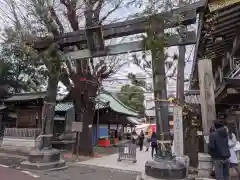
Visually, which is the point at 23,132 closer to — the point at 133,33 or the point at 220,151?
the point at 133,33

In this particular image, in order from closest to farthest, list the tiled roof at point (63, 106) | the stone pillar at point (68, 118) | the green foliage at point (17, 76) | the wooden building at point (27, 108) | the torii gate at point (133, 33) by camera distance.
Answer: the torii gate at point (133, 33), the wooden building at point (27, 108), the tiled roof at point (63, 106), the stone pillar at point (68, 118), the green foliage at point (17, 76)

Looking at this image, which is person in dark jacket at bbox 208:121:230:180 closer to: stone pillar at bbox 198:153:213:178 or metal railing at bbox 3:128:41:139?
stone pillar at bbox 198:153:213:178

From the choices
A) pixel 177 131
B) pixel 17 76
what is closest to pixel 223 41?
pixel 177 131

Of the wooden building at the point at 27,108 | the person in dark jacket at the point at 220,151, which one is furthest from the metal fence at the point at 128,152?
the person in dark jacket at the point at 220,151

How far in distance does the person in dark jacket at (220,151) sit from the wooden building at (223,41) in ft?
4.61

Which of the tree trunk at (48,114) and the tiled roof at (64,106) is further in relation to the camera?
the tiled roof at (64,106)

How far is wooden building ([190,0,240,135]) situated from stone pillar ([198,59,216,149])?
12 centimetres

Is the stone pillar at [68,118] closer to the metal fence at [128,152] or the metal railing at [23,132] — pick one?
the metal railing at [23,132]

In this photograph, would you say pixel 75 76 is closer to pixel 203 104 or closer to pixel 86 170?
pixel 86 170

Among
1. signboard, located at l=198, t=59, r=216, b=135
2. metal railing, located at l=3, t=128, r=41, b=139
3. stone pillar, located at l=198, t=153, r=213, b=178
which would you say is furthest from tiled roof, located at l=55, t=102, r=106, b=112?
stone pillar, located at l=198, t=153, r=213, b=178

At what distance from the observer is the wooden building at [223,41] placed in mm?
7664

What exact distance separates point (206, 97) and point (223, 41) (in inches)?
167

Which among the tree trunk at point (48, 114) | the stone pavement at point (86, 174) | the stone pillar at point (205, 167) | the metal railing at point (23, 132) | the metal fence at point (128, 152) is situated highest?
the tree trunk at point (48, 114)

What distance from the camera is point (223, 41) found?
35.5 feet
